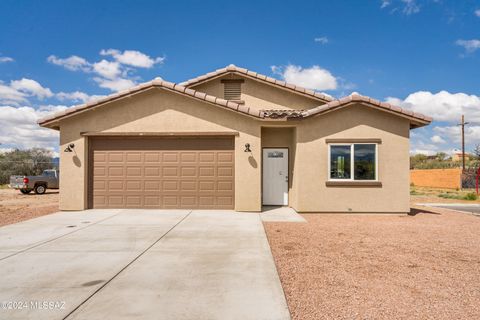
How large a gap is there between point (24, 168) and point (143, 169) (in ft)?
93.0

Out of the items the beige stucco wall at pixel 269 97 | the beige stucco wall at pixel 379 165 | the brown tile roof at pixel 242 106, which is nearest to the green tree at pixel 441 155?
the beige stucco wall at pixel 269 97

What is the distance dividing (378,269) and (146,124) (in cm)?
909

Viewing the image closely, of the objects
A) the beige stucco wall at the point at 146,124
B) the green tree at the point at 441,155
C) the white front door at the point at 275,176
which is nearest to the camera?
the beige stucco wall at the point at 146,124

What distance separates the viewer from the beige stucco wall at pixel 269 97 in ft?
45.1

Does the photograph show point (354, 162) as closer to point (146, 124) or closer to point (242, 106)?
point (242, 106)

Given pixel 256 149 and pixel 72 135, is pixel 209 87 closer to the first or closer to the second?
pixel 256 149

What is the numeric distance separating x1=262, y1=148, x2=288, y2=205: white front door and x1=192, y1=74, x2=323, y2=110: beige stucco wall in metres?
2.62

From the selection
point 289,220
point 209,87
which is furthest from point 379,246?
point 209,87

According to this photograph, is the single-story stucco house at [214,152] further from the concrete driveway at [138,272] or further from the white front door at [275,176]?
the concrete driveway at [138,272]

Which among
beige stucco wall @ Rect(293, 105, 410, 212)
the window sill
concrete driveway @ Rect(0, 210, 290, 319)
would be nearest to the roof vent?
beige stucco wall @ Rect(293, 105, 410, 212)

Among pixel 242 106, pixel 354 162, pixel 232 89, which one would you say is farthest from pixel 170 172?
pixel 354 162

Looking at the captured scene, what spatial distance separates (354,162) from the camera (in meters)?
11.0

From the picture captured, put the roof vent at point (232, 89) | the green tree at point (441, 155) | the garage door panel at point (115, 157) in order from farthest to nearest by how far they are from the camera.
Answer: the green tree at point (441, 155) → the roof vent at point (232, 89) → the garage door panel at point (115, 157)

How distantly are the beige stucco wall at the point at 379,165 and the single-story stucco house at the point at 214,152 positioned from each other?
37 mm
